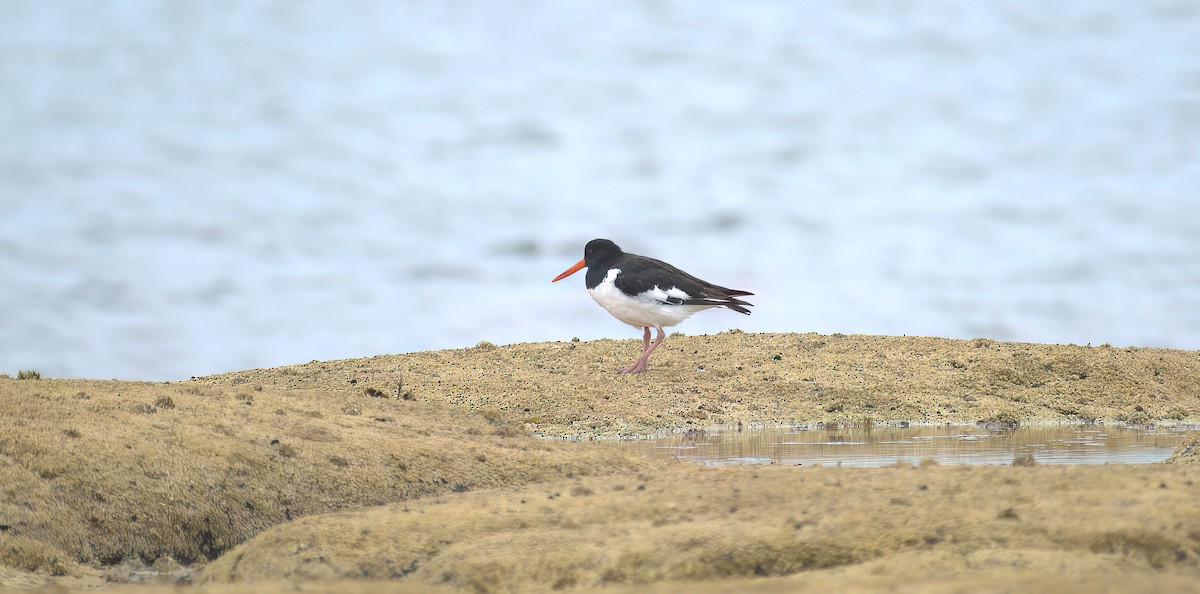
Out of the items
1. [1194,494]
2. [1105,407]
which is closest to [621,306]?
[1105,407]

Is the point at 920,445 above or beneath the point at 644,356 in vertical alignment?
beneath

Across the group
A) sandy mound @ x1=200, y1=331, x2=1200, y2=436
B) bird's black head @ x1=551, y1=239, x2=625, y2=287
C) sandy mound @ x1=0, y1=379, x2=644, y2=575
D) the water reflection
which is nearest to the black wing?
bird's black head @ x1=551, y1=239, x2=625, y2=287

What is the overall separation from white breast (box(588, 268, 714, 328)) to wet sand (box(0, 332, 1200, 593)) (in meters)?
2.05

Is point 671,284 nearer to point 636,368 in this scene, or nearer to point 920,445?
point 636,368

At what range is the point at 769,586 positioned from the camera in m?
3.17

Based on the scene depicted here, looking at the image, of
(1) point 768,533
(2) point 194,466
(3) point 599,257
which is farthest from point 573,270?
(1) point 768,533

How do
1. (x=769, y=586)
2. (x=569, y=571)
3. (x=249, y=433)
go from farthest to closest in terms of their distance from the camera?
(x=249, y=433) → (x=569, y=571) → (x=769, y=586)

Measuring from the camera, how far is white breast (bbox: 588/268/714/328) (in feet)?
37.2

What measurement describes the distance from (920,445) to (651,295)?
13.8 ft

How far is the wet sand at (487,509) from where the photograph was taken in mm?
3621

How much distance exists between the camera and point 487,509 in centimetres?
473

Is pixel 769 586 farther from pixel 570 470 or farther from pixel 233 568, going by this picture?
pixel 570 470

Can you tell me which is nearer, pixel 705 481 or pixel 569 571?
pixel 569 571

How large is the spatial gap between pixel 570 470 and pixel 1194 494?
328 centimetres
